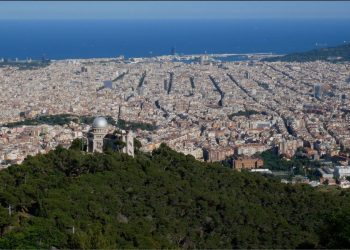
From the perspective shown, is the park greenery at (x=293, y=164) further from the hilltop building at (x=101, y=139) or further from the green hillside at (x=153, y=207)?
the green hillside at (x=153, y=207)

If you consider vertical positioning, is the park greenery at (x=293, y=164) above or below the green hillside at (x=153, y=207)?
below

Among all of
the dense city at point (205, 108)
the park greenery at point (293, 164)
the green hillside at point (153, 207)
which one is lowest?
the park greenery at point (293, 164)

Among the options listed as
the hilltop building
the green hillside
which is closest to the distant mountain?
the hilltop building

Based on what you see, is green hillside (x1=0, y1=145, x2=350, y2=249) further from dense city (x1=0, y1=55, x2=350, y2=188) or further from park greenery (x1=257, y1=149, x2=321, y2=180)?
park greenery (x1=257, y1=149, x2=321, y2=180)

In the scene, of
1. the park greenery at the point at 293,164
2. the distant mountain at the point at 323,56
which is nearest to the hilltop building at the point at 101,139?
the park greenery at the point at 293,164

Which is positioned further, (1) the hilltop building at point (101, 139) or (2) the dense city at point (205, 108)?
(2) the dense city at point (205, 108)

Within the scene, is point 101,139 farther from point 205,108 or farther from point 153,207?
point 205,108

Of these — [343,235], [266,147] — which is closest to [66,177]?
[343,235]

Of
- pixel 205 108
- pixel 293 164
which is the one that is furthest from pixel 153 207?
pixel 205 108
